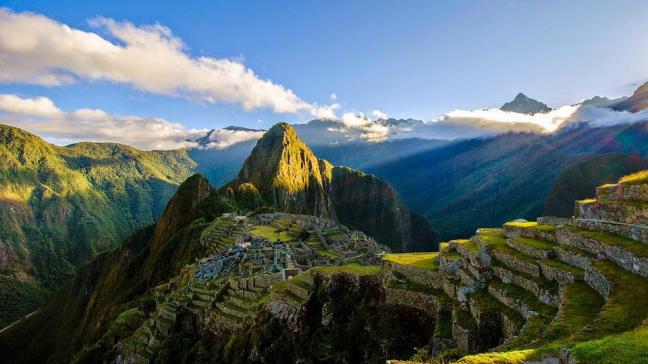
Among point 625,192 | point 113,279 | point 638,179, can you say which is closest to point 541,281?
point 625,192

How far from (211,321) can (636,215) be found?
111 ft

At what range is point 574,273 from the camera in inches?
667

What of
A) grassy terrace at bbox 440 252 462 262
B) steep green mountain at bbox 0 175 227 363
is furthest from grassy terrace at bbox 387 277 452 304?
steep green mountain at bbox 0 175 227 363

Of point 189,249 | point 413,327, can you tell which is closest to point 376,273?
point 413,327

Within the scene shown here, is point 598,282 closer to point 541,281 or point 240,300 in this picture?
point 541,281

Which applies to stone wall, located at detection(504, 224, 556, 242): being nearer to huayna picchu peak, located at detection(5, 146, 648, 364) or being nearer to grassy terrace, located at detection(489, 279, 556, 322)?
huayna picchu peak, located at detection(5, 146, 648, 364)

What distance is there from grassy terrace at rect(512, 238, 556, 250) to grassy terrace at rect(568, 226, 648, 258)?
1391 mm

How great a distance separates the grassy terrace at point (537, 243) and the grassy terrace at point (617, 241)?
4.56 ft

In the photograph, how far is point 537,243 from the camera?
21750mm

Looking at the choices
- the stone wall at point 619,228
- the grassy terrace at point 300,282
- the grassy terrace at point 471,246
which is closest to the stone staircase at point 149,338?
the grassy terrace at point 300,282

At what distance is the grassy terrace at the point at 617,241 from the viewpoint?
50.0 feet

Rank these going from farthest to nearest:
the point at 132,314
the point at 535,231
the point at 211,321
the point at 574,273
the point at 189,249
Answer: the point at 189,249, the point at 132,314, the point at 211,321, the point at 535,231, the point at 574,273

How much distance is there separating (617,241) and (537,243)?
501 centimetres

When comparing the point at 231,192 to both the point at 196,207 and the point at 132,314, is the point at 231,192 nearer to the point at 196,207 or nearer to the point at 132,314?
the point at 196,207
